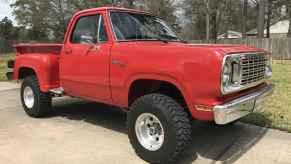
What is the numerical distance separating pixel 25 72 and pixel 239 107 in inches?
193

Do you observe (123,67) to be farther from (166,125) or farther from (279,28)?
(279,28)

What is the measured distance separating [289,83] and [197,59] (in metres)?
8.16

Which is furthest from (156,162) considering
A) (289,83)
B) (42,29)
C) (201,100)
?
(42,29)

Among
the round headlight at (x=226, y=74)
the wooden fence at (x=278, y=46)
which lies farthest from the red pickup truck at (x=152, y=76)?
the wooden fence at (x=278, y=46)

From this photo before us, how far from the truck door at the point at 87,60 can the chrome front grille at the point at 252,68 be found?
1.97 metres

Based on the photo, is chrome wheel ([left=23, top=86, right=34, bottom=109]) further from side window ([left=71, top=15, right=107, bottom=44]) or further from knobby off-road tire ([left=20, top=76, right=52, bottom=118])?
side window ([left=71, top=15, right=107, bottom=44])

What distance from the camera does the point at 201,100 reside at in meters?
4.23

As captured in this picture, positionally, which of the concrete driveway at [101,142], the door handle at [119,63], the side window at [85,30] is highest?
the side window at [85,30]

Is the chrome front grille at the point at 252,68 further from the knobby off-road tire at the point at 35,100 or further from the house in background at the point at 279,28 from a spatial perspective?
the house in background at the point at 279,28

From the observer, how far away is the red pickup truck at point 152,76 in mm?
4227

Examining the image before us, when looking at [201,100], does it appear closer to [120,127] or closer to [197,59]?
[197,59]

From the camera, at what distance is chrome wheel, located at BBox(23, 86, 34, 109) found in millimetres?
7367

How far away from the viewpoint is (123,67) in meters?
5.12

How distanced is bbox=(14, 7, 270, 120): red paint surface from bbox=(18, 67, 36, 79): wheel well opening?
0.09 meters
